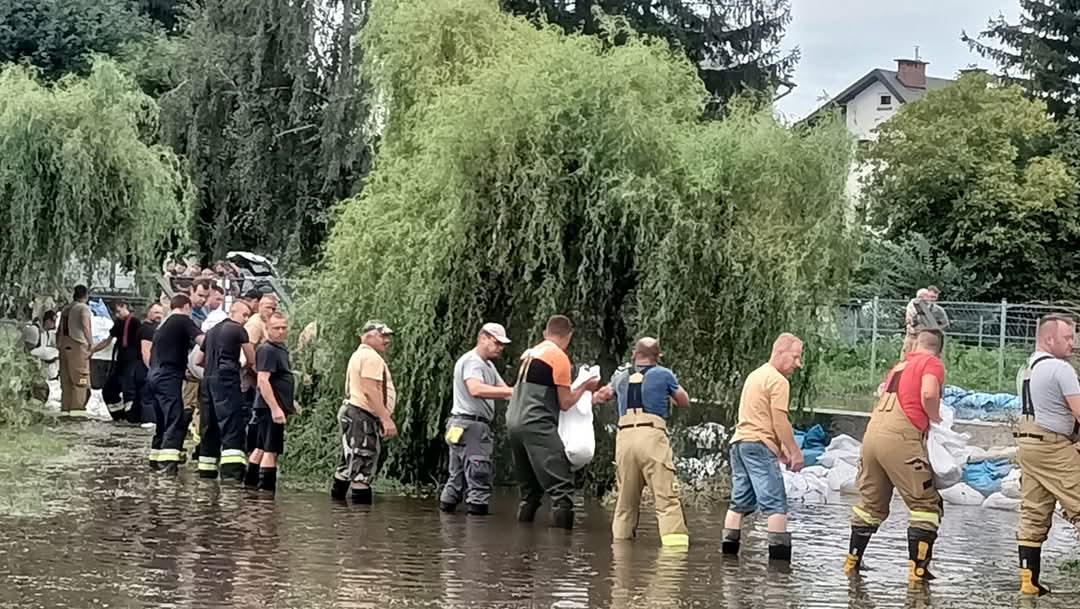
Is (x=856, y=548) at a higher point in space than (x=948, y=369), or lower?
lower

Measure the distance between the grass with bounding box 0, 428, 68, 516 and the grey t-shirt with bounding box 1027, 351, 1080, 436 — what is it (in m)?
7.60

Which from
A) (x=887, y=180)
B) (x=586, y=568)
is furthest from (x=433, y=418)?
(x=887, y=180)

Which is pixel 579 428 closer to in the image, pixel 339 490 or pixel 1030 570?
pixel 339 490

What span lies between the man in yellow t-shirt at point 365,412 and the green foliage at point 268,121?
2190 centimetres

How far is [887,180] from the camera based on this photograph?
42.3 m

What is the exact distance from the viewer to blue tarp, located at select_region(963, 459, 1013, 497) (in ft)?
59.6

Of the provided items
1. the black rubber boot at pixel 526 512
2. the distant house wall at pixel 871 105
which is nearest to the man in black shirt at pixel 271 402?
the black rubber boot at pixel 526 512

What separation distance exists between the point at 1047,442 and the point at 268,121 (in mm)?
29046

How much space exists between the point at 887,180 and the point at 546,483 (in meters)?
30.9

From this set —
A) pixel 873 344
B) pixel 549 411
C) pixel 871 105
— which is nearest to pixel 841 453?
pixel 549 411

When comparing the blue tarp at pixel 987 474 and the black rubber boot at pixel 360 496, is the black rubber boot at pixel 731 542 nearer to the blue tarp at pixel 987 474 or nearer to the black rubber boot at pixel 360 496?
the black rubber boot at pixel 360 496

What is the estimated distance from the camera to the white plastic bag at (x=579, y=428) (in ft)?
43.5

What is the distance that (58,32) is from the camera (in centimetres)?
4503

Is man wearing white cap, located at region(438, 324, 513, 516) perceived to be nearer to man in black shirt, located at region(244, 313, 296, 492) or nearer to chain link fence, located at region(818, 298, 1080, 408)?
man in black shirt, located at region(244, 313, 296, 492)
